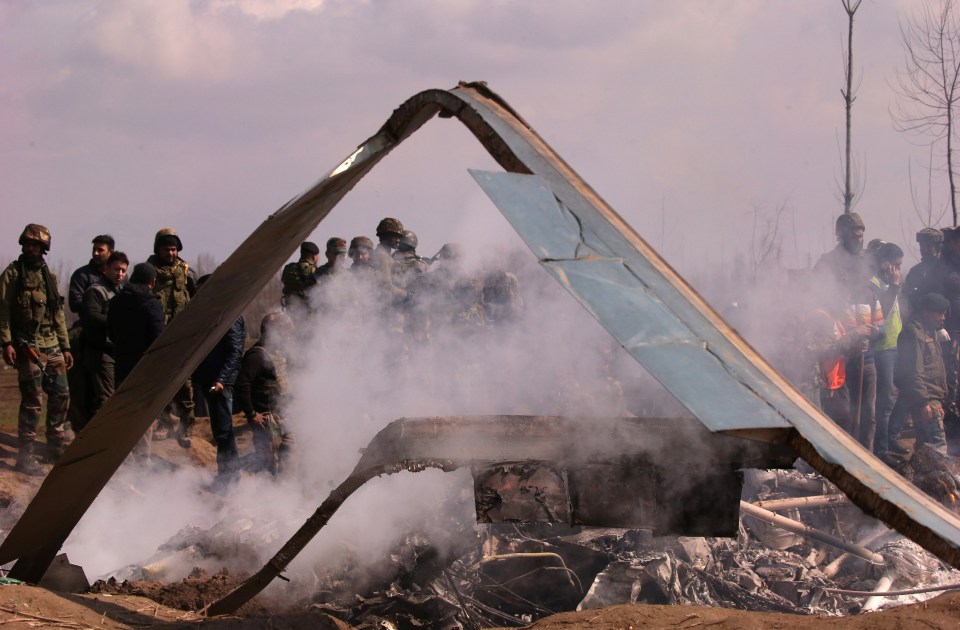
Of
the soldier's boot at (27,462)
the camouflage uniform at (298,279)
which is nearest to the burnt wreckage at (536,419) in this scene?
the soldier's boot at (27,462)

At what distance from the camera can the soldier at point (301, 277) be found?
9.75 meters

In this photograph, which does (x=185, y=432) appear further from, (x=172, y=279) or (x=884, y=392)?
(x=884, y=392)

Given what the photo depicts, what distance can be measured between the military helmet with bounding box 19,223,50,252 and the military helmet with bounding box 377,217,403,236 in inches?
133

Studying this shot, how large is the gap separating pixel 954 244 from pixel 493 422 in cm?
815

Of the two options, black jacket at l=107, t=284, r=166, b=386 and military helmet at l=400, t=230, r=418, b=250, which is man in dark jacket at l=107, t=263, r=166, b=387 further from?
military helmet at l=400, t=230, r=418, b=250

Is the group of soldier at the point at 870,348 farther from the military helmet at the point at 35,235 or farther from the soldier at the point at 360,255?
the military helmet at the point at 35,235

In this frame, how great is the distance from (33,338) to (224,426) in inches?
83.5

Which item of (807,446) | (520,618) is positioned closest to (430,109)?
(807,446)

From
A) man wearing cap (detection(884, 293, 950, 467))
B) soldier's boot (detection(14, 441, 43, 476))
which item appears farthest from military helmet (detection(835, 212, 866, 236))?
soldier's boot (detection(14, 441, 43, 476))

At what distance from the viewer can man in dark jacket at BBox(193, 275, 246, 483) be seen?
8.62m

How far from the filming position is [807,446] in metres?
2.73

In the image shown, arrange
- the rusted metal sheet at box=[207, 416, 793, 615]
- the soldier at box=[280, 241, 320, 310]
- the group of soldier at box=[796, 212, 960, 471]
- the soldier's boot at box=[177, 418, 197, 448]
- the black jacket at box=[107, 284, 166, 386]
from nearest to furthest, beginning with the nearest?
1. the rusted metal sheet at box=[207, 416, 793, 615]
2. the black jacket at box=[107, 284, 166, 386]
3. the group of soldier at box=[796, 212, 960, 471]
4. the soldier at box=[280, 241, 320, 310]
5. the soldier's boot at box=[177, 418, 197, 448]

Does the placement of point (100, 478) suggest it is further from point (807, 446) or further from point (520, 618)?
point (807, 446)

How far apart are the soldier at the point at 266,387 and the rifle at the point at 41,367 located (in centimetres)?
191
